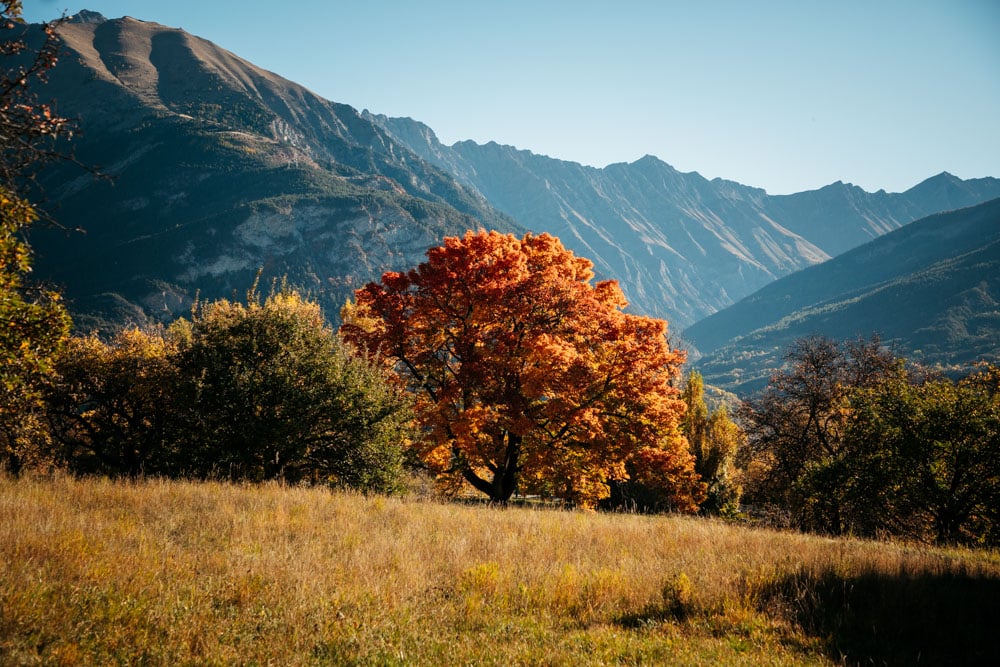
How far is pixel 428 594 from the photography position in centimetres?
719

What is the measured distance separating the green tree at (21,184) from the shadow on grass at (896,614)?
11.9 m

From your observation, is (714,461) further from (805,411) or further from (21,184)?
(21,184)

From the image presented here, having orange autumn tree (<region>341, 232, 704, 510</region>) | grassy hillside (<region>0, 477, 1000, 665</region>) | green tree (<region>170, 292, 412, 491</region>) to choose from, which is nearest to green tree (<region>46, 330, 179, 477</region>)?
green tree (<region>170, 292, 412, 491</region>)

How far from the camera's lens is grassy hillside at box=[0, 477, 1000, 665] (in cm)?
567

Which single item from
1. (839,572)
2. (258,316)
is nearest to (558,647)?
(839,572)

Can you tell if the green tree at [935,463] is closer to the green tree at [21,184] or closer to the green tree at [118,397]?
the green tree at [21,184]

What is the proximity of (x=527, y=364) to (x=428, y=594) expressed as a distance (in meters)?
13.2

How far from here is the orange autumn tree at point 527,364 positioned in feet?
65.6

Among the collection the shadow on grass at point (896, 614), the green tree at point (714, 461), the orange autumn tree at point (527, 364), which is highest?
the orange autumn tree at point (527, 364)

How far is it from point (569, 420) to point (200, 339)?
533 inches

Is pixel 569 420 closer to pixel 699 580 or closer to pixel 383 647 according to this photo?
pixel 699 580

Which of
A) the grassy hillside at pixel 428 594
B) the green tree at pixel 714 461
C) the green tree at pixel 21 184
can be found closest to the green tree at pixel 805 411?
the green tree at pixel 714 461

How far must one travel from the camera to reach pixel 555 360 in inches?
740

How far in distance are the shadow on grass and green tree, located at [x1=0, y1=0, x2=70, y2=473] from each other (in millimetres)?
11923
